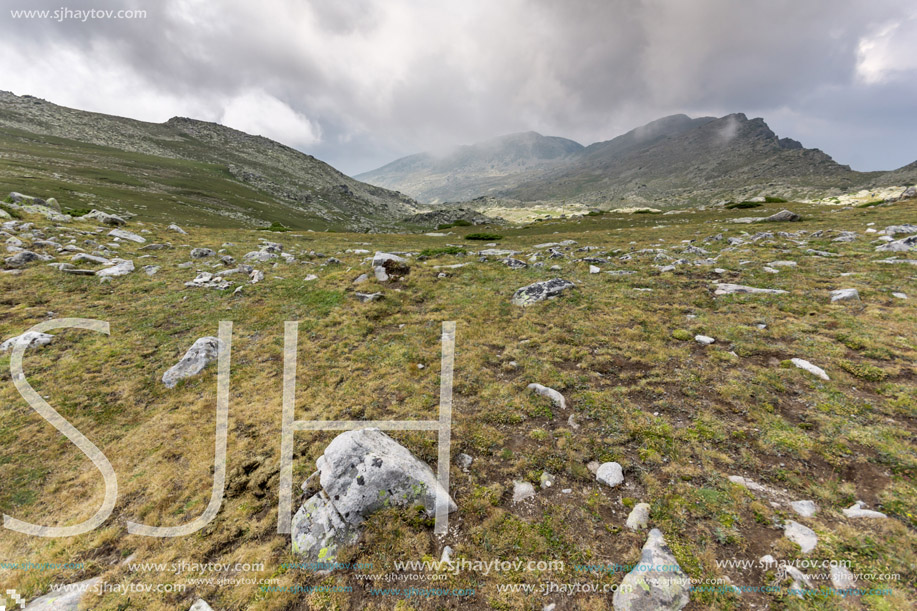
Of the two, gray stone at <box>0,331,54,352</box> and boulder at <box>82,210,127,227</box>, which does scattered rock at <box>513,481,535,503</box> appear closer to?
gray stone at <box>0,331,54,352</box>

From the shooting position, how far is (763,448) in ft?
24.6

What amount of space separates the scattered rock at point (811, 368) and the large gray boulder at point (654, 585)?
8.54 m

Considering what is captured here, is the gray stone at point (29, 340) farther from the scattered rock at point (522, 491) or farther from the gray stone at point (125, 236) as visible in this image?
the gray stone at point (125, 236)

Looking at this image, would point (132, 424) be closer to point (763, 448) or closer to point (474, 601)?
point (474, 601)

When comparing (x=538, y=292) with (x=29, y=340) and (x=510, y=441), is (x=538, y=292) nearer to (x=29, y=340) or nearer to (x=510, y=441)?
(x=510, y=441)

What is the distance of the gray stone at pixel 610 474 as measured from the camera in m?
7.29

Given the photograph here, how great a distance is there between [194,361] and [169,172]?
11806 cm

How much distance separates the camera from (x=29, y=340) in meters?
13.1

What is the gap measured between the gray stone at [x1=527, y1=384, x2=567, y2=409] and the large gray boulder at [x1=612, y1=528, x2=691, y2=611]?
4367 mm

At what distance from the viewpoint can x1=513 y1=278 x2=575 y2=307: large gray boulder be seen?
17786 mm

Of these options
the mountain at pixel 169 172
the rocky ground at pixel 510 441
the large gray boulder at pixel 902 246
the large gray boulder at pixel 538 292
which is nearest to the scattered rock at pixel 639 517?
the rocky ground at pixel 510 441

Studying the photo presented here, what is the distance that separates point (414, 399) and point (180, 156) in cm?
18542

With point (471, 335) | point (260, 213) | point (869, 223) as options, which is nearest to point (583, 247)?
point (471, 335)
